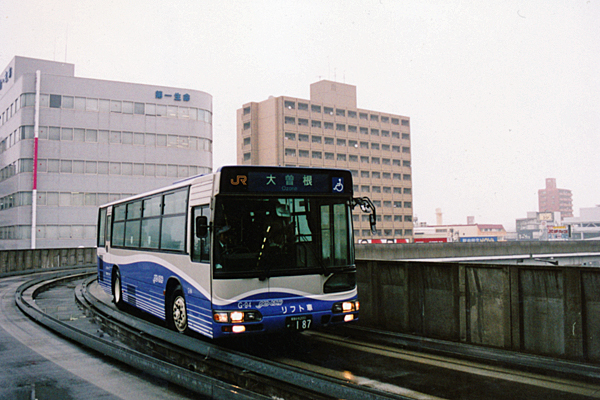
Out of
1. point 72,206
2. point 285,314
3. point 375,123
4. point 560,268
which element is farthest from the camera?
point 375,123

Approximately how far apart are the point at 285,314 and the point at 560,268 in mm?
4072

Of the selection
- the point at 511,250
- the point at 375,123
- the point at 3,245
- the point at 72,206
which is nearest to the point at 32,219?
the point at 72,206

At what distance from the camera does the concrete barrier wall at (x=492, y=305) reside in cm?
731

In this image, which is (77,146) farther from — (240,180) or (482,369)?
(482,369)

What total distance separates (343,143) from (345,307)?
341ft

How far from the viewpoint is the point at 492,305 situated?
8.44 m

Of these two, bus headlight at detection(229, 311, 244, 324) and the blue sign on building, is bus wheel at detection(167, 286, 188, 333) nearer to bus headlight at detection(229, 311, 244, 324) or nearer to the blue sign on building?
bus headlight at detection(229, 311, 244, 324)

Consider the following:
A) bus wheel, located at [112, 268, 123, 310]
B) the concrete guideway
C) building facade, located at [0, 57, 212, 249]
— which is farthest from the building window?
the concrete guideway

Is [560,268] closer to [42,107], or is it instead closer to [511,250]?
[511,250]

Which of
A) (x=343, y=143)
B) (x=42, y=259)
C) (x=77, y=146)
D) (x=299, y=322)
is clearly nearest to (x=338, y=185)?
(x=299, y=322)

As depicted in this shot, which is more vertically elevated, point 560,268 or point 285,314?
point 560,268

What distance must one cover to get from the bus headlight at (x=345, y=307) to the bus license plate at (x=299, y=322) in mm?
488

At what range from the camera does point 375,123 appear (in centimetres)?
11688


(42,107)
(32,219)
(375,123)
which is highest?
(375,123)
